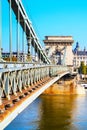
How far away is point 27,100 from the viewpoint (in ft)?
45.6

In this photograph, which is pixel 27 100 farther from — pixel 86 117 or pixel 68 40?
pixel 68 40

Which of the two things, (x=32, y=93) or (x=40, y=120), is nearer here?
(x=32, y=93)

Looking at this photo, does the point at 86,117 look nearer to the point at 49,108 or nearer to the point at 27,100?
the point at 49,108

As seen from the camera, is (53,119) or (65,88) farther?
(65,88)

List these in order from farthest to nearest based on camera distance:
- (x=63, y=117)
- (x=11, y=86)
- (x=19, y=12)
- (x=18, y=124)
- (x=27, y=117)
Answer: (x=63, y=117) < (x=27, y=117) < (x=18, y=124) < (x=19, y=12) < (x=11, y=86)

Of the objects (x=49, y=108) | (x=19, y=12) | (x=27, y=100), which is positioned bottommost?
(x=49, y=108)

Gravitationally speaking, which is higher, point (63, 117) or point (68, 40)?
point (68, 40)

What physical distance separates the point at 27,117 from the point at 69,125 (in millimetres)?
3584

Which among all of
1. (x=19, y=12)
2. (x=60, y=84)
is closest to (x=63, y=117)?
(x=19, y=12)

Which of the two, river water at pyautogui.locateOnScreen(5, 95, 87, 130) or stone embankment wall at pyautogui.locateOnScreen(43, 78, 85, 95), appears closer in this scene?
river water at pyautogui.locateOnScreen(5, 95, 87, 130)

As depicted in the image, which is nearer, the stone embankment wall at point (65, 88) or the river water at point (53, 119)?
the river water at point (53, 119)

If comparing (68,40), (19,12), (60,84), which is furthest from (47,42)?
(19,12)

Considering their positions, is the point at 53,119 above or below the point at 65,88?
below

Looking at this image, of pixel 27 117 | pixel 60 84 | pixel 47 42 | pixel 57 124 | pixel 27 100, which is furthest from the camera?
pixel 47 42
